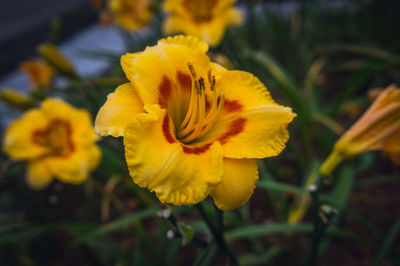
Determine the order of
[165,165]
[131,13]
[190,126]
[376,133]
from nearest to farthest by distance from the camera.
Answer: [165,165]
[190,126]
[376,133]
[131,13]

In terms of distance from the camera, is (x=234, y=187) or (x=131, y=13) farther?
(x=131, y=13)

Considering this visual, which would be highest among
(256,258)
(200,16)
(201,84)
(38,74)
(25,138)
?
(201,84)

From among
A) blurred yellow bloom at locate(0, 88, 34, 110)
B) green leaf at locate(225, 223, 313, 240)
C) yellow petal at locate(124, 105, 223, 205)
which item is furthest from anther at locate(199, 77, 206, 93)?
blurred yellow bloom at locate(0, 88, 34, 110)

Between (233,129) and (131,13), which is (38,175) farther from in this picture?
(131,13)

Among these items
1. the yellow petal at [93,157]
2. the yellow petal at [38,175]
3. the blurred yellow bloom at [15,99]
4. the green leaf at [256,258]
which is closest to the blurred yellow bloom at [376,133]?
the green leaf at [256,258]

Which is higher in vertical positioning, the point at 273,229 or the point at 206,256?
the point at 206,256

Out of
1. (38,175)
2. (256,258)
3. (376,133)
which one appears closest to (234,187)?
(376,133)

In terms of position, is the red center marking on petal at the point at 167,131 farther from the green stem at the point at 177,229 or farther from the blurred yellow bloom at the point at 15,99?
the blurred yellow bloom at the point at 15,99

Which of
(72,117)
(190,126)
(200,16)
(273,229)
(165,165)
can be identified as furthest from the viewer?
(200,16)
